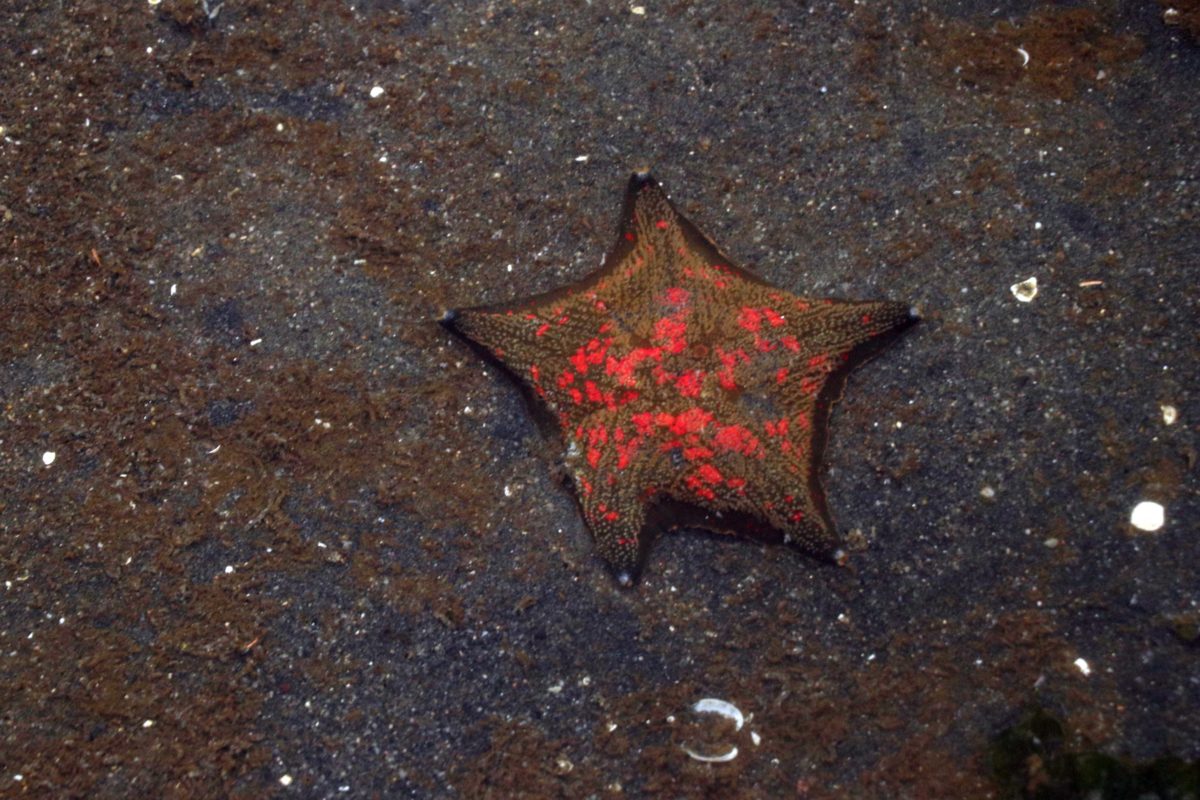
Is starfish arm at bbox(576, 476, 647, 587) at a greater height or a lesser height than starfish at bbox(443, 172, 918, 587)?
lesser

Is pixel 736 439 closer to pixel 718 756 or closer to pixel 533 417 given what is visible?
pixel 533 417

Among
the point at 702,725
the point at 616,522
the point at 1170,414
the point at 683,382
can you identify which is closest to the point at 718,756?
the point at 702,725

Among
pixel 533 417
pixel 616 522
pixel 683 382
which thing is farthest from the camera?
pixel 533 417

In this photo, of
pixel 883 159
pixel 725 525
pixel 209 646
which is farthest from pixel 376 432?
pixel 883 159

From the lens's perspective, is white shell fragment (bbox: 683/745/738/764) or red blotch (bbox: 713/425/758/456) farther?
white shell fragment (bbox: 683/745/738/764)

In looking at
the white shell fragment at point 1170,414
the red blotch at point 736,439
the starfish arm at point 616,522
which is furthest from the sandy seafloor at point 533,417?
the red blotch at point 736,439

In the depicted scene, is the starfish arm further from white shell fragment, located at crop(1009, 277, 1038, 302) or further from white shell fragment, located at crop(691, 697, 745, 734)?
white shell fragment, located at crop(1009, 277, 1038, 302)

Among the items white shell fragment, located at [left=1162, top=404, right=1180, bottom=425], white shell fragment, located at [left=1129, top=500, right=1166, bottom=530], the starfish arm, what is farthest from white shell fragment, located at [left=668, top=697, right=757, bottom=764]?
white shell fragment, located at [left=1162, top=404, right=1180, bottom=425]
